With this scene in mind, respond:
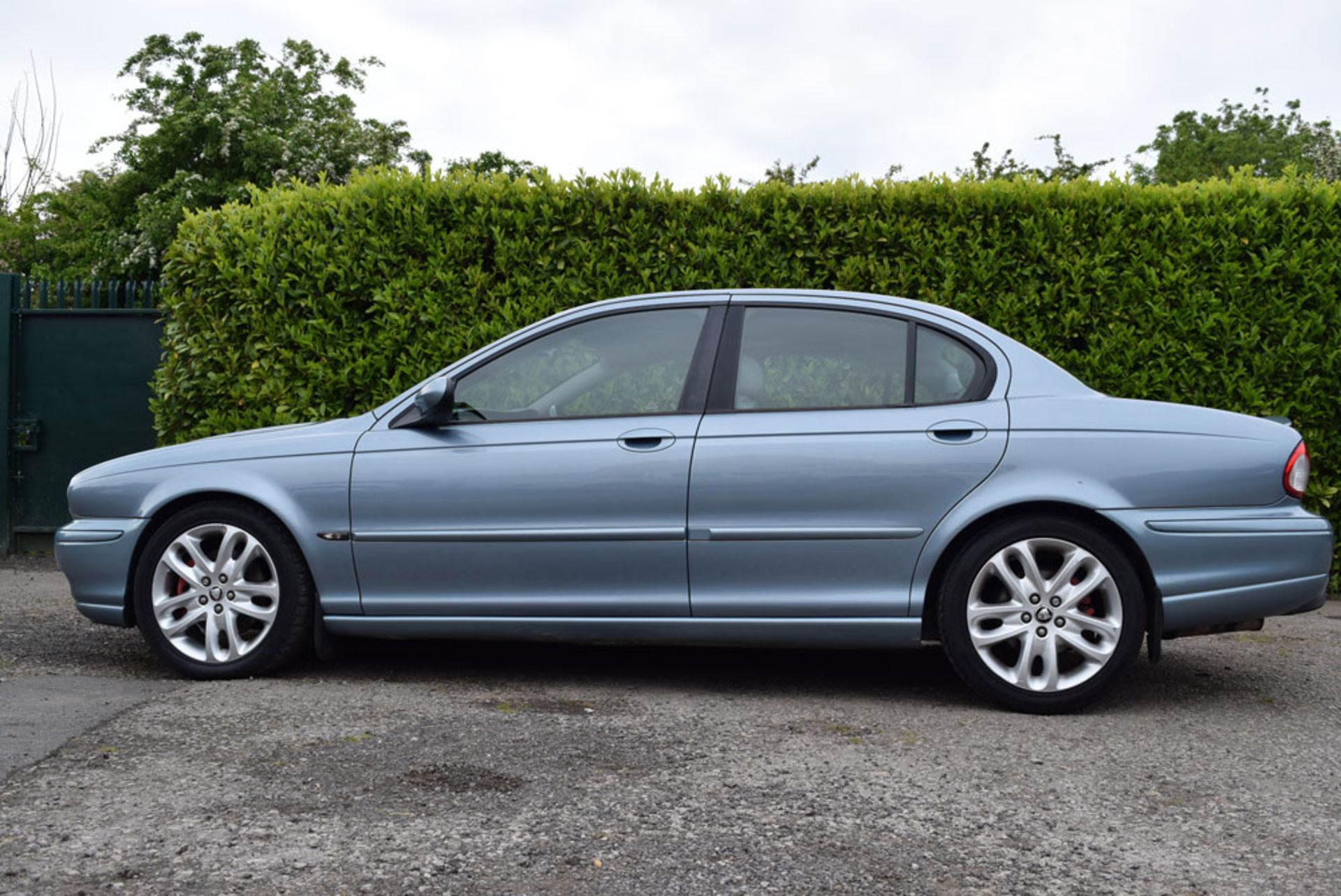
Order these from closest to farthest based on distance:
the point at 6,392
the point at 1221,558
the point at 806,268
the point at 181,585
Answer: the point at 1221,558
the point at 181,585
the point at 806,268
the point at 6,392

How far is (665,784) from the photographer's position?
392cm

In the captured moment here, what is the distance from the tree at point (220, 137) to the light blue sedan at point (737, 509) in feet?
64.4

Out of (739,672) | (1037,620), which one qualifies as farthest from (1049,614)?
(739,672)

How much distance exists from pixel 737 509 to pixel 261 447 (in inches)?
79.0

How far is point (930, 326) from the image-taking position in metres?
5.27

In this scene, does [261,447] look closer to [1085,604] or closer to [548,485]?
[548,485]

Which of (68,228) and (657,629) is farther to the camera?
(68,228)

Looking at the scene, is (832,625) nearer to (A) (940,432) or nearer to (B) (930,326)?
(A) (940,432)

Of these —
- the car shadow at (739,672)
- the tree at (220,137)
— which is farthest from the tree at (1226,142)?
the car shadow at (739,672)

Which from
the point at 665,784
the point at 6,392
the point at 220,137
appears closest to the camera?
the point at 665,784

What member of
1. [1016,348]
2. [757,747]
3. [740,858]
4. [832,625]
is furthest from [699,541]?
[740,858]

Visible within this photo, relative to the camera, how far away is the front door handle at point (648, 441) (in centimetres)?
514

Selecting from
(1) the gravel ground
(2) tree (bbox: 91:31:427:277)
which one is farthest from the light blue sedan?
(2) tree (bbox: 91:31:427:277)

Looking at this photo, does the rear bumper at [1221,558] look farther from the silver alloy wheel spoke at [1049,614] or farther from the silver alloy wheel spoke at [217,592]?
the silver alloy wheel spoke at [217,592]
